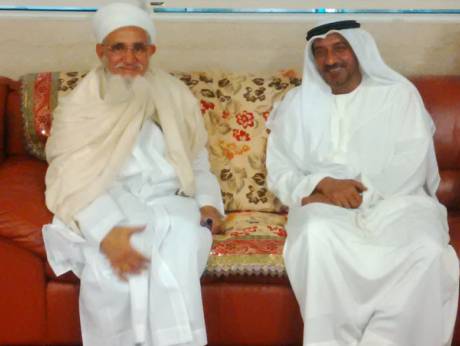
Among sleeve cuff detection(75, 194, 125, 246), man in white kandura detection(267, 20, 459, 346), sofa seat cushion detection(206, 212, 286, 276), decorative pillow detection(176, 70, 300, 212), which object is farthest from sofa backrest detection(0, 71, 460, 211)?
sleeve cuff detection(75, 194, 125, 246)

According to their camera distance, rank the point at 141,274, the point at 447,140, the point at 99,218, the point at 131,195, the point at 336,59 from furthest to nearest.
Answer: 1. the point at 447,140
2. the point at 336,59
3. the point at 131,195
4. the point at 99,218
5. the point at 141,274

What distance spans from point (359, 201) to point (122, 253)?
94cm

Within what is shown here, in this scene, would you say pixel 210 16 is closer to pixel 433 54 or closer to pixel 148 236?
pixel 433 54

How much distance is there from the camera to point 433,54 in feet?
11.7

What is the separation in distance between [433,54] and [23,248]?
228cm

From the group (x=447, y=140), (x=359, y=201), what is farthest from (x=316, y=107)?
(x=447, y=140)

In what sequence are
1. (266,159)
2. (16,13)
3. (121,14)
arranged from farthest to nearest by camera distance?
(16,13)
(266,159)
(121,14)

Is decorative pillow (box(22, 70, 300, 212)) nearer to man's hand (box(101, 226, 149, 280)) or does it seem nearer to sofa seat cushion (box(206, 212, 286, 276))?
sofa seat cushion (box(206, 212, 286, 276))

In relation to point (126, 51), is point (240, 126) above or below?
below

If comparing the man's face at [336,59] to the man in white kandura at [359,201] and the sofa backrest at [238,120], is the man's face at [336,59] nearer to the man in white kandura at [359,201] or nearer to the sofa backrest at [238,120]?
the man in white kandura at [359,201]

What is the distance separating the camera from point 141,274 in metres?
2.36

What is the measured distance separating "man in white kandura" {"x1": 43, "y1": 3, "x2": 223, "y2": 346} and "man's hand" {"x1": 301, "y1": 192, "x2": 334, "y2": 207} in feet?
1.13

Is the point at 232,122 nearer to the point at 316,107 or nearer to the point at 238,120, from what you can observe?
the point at 238,120

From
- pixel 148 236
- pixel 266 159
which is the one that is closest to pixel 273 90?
pixel 266 159
